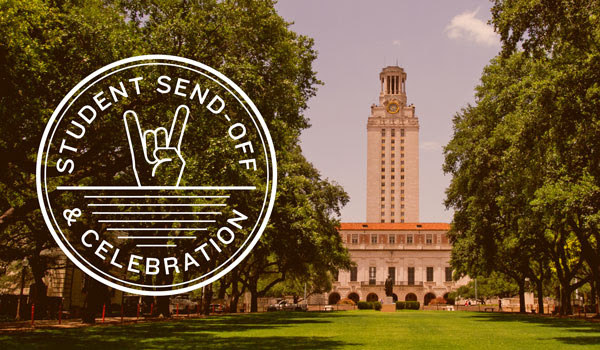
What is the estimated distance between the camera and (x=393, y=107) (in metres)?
199

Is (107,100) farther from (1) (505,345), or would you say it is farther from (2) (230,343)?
(1) (505,345)

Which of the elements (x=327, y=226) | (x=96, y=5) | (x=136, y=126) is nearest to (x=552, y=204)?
(x=136, y=126)

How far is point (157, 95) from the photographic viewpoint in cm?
2148

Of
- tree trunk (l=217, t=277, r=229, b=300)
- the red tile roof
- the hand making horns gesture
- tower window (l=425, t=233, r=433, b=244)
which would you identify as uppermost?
the red tile roof

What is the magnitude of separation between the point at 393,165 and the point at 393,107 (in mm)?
19675

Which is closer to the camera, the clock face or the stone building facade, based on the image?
the stone building facade

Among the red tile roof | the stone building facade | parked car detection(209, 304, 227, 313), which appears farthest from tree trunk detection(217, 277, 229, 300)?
the red tile roof

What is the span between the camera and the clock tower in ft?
614

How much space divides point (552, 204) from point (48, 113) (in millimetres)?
Answer: 21953

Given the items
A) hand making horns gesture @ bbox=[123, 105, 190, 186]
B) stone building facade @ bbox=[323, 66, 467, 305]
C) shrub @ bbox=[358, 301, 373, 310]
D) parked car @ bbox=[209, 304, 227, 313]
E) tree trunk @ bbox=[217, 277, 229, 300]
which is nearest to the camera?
hand making horns gesture @ bbox=[123, 105, 190, 186]

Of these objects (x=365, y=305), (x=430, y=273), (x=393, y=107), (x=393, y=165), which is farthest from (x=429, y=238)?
(x=365, y=305)

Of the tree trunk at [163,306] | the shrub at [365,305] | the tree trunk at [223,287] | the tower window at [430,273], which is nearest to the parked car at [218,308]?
the tree trunk at [223,287]

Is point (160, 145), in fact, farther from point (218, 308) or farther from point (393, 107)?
point (393, 107)

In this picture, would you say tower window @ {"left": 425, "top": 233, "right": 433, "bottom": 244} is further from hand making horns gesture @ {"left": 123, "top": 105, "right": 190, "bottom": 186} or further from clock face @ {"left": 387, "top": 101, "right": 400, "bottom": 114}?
hand making horns gesture @ {"left": 123, "top": 105, "right": 190, "bottom": 186}
